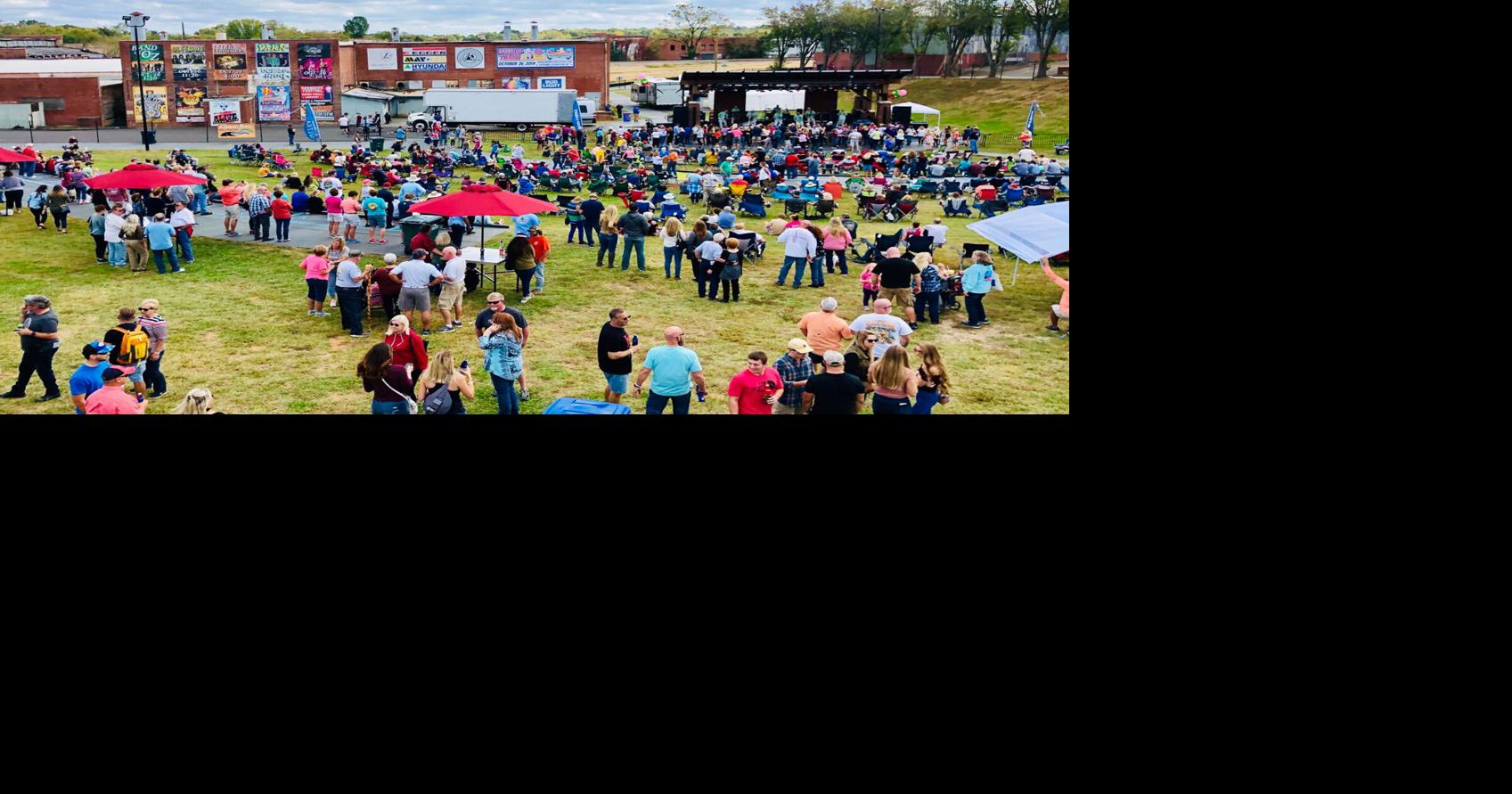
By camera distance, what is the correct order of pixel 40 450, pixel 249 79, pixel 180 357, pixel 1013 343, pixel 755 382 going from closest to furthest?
pixel 40 450
pixel 755 382
pixel 180 357
pixel 1013 343
pixel 249 79

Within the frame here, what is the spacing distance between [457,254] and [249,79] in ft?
53.7

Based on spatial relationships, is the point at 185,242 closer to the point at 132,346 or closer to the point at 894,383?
the point at 132,346

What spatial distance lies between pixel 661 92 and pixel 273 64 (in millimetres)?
9232

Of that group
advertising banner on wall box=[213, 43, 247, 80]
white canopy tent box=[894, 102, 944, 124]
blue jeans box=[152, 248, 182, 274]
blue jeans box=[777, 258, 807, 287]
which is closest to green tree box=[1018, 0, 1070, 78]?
white canopy tent box=[894, 102, 944, 124]

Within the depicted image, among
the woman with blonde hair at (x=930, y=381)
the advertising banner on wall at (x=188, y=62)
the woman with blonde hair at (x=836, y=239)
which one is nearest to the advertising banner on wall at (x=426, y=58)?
the advertising banner on wall at (x=188, y=62)

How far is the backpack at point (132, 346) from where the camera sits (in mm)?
8195

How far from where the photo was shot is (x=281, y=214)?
50.4 feet

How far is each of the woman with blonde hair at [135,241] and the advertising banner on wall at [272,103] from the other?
11717 millimetres

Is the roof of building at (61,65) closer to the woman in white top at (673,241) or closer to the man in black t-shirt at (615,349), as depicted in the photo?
the woman in white top at (673,241)

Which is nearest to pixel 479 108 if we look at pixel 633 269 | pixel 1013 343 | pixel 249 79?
pixel 249 79

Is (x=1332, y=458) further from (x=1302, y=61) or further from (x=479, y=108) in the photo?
(x=479, y=108)

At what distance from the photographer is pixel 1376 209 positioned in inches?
194

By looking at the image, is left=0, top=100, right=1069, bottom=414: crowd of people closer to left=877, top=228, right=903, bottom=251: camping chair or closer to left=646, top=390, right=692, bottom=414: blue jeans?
left=646, top=390, right=692, bottom=414: blue jeans

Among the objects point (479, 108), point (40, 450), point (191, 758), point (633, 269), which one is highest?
point (479, 108)
